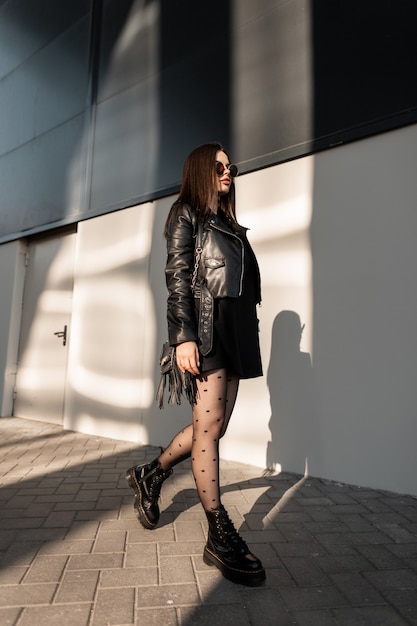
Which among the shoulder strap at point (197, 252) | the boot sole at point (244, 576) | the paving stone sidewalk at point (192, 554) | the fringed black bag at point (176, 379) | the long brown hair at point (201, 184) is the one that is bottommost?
the paving stone sidewalk at point (192, 554)

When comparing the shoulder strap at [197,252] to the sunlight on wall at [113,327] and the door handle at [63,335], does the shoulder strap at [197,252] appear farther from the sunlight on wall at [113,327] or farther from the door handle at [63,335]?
the door handle at [63,335]

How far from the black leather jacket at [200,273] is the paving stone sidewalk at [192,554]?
3.12 ft

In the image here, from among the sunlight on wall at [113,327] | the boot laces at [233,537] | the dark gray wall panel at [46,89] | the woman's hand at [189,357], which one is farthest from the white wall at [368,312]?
the dark gray wall panel at [46,89]

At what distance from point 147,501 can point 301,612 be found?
94 centimetres

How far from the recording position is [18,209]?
608 centimetres

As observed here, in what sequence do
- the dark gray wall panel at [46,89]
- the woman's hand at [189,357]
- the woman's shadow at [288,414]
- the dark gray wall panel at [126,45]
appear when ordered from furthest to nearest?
the dark gray wall panel at [46,89]
the dark gray wall panel at [126,45]
the woman's shadow at [288,414]
the woman's hand at [189,357]

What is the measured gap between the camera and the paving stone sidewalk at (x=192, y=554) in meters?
1.49

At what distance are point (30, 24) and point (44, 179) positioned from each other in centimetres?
257

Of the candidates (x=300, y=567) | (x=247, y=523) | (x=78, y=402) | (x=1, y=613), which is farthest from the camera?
(x=78, y=402)

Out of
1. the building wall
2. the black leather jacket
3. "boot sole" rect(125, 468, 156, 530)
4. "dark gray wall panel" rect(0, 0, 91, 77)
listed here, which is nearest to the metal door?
the building wall

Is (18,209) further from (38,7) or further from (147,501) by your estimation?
(147,501)

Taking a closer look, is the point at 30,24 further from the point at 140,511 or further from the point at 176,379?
the point at 140,511

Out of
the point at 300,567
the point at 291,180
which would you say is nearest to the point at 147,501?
the point at 300,567

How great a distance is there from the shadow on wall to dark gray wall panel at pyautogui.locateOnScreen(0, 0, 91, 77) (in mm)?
5028
